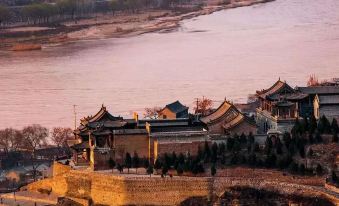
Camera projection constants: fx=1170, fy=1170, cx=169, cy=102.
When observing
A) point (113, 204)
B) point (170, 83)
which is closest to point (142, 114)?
point (170, 83)

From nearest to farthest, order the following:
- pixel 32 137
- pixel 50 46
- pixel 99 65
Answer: pixel 32 137 < pixel 99 65 < pixel 50 46

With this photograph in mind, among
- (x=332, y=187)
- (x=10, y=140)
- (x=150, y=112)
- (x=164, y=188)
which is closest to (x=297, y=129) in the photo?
(x=332, y=187)

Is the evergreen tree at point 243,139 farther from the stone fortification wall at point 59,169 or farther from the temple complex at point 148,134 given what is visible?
the stone fortification wall at point 59,169

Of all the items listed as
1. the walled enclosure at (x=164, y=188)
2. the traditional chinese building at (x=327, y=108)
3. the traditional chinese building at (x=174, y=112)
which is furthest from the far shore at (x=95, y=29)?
the walled enclosure at (x=164, y=188)

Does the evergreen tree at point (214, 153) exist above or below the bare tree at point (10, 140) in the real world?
below

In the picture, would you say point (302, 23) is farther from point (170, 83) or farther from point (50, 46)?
point (170, 83)

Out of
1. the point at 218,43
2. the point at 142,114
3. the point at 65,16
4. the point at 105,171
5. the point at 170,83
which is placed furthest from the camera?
the point at 65,16
